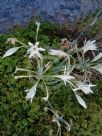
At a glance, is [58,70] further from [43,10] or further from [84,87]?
[43,10]

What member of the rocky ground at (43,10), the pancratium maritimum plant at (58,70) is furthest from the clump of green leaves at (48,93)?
the rocky ground at (43,10)

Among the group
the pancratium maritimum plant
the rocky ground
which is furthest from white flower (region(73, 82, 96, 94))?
the rocky ground

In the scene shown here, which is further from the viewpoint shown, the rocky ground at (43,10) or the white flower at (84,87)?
the rocky ground at (43,10)

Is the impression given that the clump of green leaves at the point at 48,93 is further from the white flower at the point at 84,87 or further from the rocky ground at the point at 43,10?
the rocky ground at the point at 43,10

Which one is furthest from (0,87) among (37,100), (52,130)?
(52,130)

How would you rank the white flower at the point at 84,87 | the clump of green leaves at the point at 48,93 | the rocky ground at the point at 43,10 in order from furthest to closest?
the rocky ground at the point at 43,10 → the clump of green leaves at the point at 48,93 → the white flower at the point at 84,87

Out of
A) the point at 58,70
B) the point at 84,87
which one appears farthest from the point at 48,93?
the point at 84,87

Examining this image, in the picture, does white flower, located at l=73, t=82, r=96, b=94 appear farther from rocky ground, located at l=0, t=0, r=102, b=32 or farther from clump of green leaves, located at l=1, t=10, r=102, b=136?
rocky ground, located at l=0, t=0, r=102, b=32

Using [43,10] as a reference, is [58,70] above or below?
below
